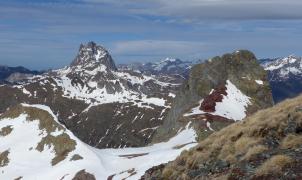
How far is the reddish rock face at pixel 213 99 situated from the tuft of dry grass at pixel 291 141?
192 feet

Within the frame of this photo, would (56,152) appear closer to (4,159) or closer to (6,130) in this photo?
(4,159)

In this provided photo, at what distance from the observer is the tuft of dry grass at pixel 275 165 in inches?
761

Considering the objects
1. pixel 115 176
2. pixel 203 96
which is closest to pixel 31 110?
pixel 203 96

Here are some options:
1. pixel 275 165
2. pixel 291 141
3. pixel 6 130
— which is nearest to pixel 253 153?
pixel 291 141

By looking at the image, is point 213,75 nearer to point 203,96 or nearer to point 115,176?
point 203,96

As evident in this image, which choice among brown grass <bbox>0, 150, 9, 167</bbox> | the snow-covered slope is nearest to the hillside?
the snow-covered slope

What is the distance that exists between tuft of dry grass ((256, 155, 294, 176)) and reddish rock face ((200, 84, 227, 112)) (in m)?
62.3

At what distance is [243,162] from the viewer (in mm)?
22859

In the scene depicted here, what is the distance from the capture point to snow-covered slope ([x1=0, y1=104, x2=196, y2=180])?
2475 inches

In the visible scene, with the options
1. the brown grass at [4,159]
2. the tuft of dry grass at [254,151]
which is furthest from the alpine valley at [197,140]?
the brown grass at [4,159]

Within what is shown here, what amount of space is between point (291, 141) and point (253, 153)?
6.14 feet

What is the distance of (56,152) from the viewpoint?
279ft

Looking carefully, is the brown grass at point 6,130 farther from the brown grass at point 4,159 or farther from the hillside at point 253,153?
the hillside at point 253,153

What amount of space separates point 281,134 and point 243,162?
3.53m
